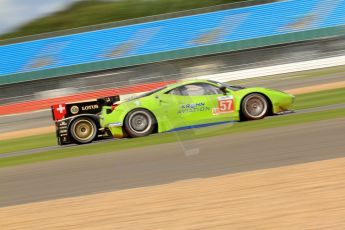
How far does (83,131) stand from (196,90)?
253 centimetres

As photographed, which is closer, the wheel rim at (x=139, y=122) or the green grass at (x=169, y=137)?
the green grass at (x=169, y=137)

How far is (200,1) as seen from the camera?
186 ft

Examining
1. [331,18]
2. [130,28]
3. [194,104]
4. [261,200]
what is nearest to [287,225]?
[261,200]

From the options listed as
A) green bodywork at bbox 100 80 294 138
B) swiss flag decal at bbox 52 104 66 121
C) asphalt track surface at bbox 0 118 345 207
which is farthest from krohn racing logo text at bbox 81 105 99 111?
asphalt track surface at bbox 0 118 345 207

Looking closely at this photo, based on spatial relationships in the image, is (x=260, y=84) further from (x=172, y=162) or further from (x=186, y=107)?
(x=172, y=162)

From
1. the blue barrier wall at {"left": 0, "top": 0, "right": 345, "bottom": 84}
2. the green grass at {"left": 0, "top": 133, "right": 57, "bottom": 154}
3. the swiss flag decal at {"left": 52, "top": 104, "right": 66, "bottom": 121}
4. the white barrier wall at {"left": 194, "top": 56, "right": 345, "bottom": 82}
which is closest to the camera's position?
the swiss flag decal at {"left": 52, "top": 104, "right": 66, "bottom": 121}

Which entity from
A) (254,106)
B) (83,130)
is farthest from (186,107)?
(83,130)

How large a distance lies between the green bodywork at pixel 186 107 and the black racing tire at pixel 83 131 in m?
0.54

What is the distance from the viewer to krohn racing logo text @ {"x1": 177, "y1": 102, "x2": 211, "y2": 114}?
A: 10.6 meters

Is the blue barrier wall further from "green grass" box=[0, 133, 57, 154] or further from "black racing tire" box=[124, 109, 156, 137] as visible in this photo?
"black racing tire" box=[124, 109, 156, 137]

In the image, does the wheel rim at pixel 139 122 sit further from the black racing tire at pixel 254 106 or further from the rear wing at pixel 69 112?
the black racing tire at pixel 254 106

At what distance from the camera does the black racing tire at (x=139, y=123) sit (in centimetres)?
1069

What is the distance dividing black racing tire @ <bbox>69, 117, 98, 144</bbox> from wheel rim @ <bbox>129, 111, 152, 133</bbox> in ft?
3.00

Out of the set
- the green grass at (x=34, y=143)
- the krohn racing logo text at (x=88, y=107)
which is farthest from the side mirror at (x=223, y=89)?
the green grass at (x=34, y=143)
